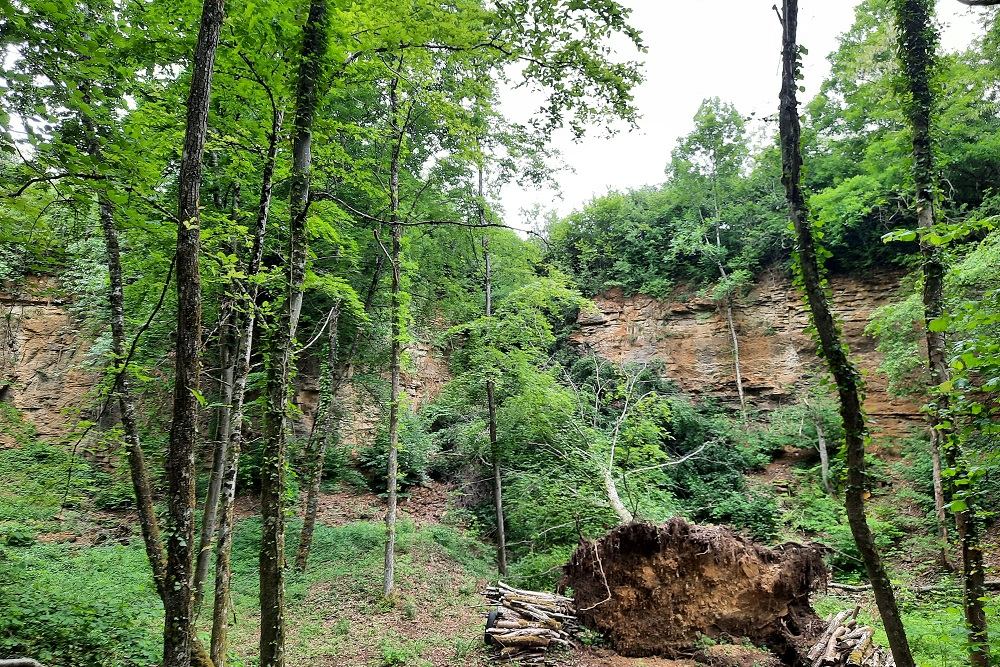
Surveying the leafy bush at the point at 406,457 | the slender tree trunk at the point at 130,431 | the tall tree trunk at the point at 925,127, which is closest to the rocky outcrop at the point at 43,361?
the leafy bush at the point at 406,457

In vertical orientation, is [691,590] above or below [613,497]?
below

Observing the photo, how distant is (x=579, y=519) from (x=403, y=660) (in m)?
4.93

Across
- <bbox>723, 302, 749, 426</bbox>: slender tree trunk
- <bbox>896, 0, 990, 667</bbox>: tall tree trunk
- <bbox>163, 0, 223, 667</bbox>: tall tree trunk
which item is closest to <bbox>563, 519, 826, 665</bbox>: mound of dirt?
<bbox>896, 0, 990, 667</bbox>: tall tree trunk

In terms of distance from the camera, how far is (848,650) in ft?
19.9

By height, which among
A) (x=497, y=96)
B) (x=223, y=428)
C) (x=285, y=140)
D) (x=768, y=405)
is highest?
(x=497, y=96)

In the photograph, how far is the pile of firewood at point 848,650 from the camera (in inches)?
233

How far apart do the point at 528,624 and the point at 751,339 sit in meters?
16.6

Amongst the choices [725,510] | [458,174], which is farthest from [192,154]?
[725,510]

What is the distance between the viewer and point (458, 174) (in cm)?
1165

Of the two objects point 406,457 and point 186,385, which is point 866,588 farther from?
point 186,385

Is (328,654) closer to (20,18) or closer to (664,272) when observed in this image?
(20,18)

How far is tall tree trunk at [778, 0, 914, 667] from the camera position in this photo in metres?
3.89

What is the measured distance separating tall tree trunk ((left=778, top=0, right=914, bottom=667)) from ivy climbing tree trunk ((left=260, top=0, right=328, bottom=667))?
4341 millimetres

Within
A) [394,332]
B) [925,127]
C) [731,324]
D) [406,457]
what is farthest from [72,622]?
[731,324]
